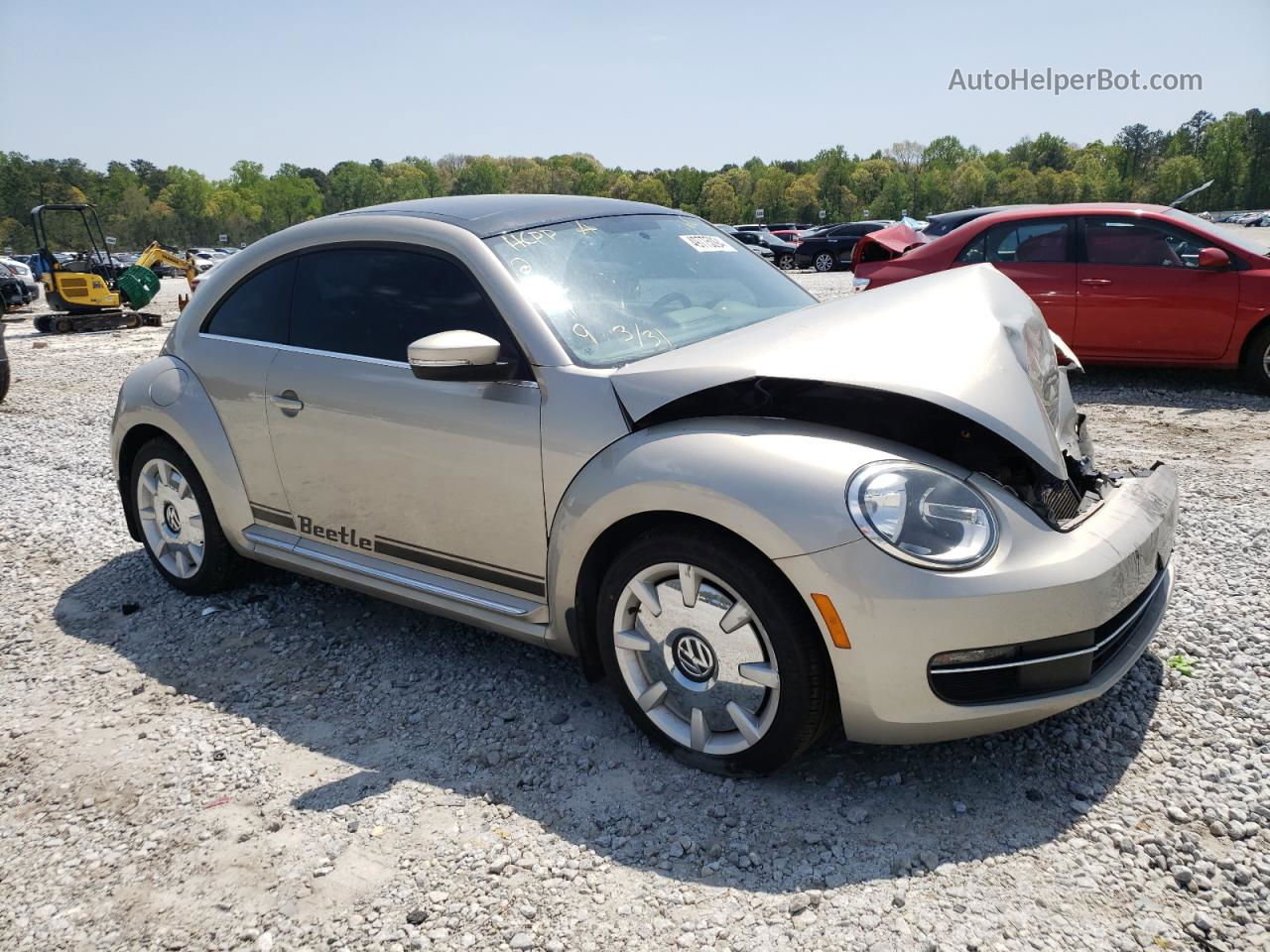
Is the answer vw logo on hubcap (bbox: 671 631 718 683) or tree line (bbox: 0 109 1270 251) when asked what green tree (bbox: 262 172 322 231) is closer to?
tree line (bbox: 0 109 1270 251)

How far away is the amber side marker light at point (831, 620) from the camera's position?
8.11ft

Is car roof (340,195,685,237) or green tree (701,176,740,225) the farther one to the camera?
green tree (701,176,740,225)

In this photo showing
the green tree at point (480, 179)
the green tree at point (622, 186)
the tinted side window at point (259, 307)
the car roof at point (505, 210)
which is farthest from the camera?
the green tree at point (480, 179)

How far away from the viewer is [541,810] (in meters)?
2.78

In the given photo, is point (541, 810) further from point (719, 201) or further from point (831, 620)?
point (719, 201)

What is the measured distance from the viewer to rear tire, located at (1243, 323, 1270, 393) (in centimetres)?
771

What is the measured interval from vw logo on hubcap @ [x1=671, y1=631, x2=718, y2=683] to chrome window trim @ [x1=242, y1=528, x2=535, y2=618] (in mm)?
579

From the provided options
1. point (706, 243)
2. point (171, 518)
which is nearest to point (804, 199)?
point (706, 243)

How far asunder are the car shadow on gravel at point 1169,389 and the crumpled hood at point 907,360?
5139 mm

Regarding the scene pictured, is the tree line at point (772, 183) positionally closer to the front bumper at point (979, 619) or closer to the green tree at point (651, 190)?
the green tree at point (651, 190)

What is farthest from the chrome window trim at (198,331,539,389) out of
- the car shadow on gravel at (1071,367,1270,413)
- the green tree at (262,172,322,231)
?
the green tree at (262,172,322,231)

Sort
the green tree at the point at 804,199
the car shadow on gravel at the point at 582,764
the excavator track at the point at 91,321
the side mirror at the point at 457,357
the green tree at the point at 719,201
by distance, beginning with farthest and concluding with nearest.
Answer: the green tree at the point at 719,201, the green tree at the point at 804,199, the excavator track at the point at 91,321, the side mirror at the point at 457,357, the car shadow on gravel at the point at 582,764

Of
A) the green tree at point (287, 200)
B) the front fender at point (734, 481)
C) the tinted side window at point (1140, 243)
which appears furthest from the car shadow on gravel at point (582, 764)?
the green tree at point (287, 200)

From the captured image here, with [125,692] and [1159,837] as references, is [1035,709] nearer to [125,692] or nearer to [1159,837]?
→ [1159,837]
